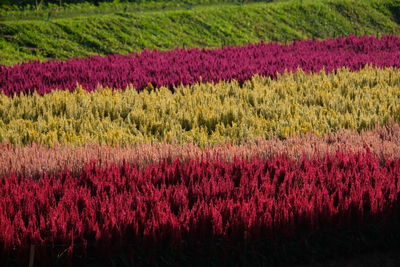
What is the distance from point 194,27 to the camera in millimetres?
29578

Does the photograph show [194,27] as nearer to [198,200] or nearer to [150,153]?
[150,153]

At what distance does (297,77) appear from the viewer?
15.3 metres

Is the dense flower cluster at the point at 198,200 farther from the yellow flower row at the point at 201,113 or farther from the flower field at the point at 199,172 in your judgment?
the yellow flower row at the point at 201,113

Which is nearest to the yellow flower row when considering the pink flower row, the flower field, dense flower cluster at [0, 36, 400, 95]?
the flower field

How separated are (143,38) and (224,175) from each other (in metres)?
20.4

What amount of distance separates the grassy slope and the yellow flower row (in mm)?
9788

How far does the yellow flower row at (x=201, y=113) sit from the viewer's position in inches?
374

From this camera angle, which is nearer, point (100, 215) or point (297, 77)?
point (100, 215)

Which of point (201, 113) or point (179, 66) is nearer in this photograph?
point (201, 113)

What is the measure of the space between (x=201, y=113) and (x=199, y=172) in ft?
12.8

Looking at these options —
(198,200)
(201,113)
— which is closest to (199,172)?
(198,200)

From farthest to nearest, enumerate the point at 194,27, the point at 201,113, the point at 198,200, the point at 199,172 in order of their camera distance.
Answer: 1. the point at 194,27
2. the point at 201,113
3. the point at 199,172
4. the point at 198,200

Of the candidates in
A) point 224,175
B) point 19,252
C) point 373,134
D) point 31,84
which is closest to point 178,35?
Result: point 31,84

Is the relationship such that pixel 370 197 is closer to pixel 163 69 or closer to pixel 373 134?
pixel 373 134
